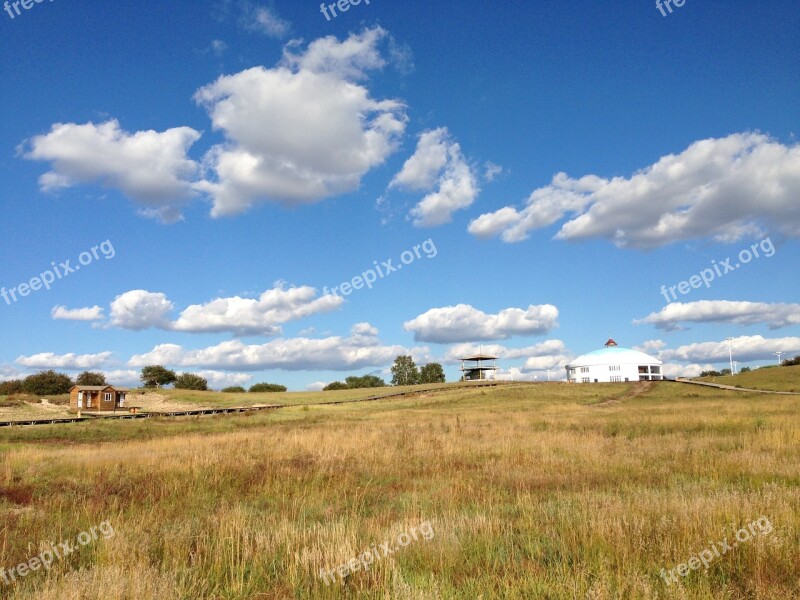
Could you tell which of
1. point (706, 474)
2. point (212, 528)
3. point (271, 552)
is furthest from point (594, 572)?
point (706, 474)

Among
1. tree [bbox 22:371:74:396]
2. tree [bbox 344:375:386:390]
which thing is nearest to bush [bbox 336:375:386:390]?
tree [bbox 344:375:386:390]

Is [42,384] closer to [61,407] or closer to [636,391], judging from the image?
[61,407]

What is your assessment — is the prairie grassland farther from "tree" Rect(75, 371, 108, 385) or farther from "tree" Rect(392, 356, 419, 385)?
"tree" Rect(392, 356, 419, 385)

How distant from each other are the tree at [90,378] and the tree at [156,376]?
9.40 metres

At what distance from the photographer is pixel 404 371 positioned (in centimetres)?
15938

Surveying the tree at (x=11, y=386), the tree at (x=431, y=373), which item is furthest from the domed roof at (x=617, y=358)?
the tree at (x=11, y=386)

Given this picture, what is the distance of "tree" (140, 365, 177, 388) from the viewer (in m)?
123

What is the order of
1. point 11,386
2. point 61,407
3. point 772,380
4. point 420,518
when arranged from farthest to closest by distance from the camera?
point 11,386 → point 61,407 → point 772,380 → point 420,518

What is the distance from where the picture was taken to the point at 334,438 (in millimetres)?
21062

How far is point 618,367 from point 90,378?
109241 mm

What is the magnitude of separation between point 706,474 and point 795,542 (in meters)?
5.91

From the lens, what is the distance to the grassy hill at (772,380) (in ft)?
213

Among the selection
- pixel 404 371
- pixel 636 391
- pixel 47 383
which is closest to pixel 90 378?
pixel 47 383

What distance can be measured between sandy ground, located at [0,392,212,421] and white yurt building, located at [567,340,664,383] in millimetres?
73447
